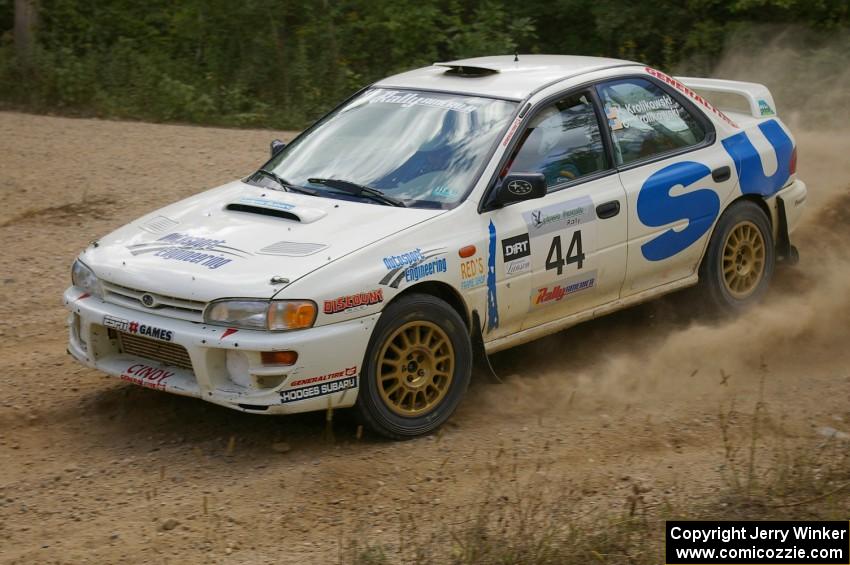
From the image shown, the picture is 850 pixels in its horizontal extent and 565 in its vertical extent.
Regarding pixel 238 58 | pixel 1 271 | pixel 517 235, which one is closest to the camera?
pixel 517 235

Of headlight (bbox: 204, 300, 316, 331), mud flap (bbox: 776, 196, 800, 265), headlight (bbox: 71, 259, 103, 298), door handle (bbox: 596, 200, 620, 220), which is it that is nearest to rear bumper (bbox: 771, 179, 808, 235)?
mud flap (bbox: 776, 196, 800, 265)

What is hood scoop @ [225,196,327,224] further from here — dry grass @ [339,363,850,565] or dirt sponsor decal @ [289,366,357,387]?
dry grass @ [339,363,850,565]

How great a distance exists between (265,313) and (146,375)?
0.78 m

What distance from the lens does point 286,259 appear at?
5422mm

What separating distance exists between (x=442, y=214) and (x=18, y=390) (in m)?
2.57

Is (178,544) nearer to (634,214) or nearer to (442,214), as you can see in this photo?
(442,214)

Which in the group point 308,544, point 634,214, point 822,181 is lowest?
point 822,181

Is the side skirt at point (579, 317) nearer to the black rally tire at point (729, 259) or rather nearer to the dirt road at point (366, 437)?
the black rally tire at point (729, 259)

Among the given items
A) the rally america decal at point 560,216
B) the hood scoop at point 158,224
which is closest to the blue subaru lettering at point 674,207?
the rally america decal at point 560,216

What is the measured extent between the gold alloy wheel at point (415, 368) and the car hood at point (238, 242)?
0.51m

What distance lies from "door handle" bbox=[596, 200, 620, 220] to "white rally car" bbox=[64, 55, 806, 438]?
0.03 ft

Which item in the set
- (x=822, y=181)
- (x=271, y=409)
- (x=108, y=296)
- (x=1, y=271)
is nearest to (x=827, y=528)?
(x=271, y=409)

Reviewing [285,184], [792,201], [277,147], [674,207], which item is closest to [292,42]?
[277,147]

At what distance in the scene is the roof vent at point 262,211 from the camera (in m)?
5.93
